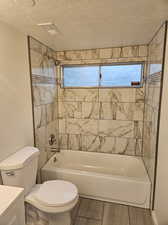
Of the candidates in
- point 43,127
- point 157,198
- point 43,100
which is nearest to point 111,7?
point 43,100

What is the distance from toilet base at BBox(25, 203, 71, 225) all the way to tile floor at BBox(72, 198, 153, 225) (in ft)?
0.73

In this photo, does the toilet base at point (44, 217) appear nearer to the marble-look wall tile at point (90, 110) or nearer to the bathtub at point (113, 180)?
the bathtub at point (113, 180)

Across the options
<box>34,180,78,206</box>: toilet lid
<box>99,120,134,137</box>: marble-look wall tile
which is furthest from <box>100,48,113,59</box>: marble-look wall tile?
<box>34,180,78,206</box>: toilet lid

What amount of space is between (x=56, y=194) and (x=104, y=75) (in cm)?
201

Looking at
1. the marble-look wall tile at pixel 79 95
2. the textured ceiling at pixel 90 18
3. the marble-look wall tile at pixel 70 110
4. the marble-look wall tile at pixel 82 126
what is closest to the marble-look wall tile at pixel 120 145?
the marble-look wall tile at pixel 82 126

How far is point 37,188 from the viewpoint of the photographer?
1.72 meters

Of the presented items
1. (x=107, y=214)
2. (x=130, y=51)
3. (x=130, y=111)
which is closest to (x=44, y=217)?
(x=107, y=214)

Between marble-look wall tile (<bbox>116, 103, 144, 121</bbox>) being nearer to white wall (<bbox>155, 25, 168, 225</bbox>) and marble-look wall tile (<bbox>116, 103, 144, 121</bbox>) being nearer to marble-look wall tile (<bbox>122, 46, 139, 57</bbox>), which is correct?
marble-look wall tile (<bbox>122, 46, 139, 57</bbox>)

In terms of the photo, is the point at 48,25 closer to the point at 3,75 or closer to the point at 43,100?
the point at 3,75

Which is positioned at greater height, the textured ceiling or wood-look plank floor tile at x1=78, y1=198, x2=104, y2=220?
the textured ceiling

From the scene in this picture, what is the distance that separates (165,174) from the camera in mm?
1446

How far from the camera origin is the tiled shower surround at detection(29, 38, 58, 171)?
2062 millimetres

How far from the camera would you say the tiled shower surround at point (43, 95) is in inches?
81.2

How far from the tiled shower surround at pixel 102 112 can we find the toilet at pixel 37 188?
121 cm
